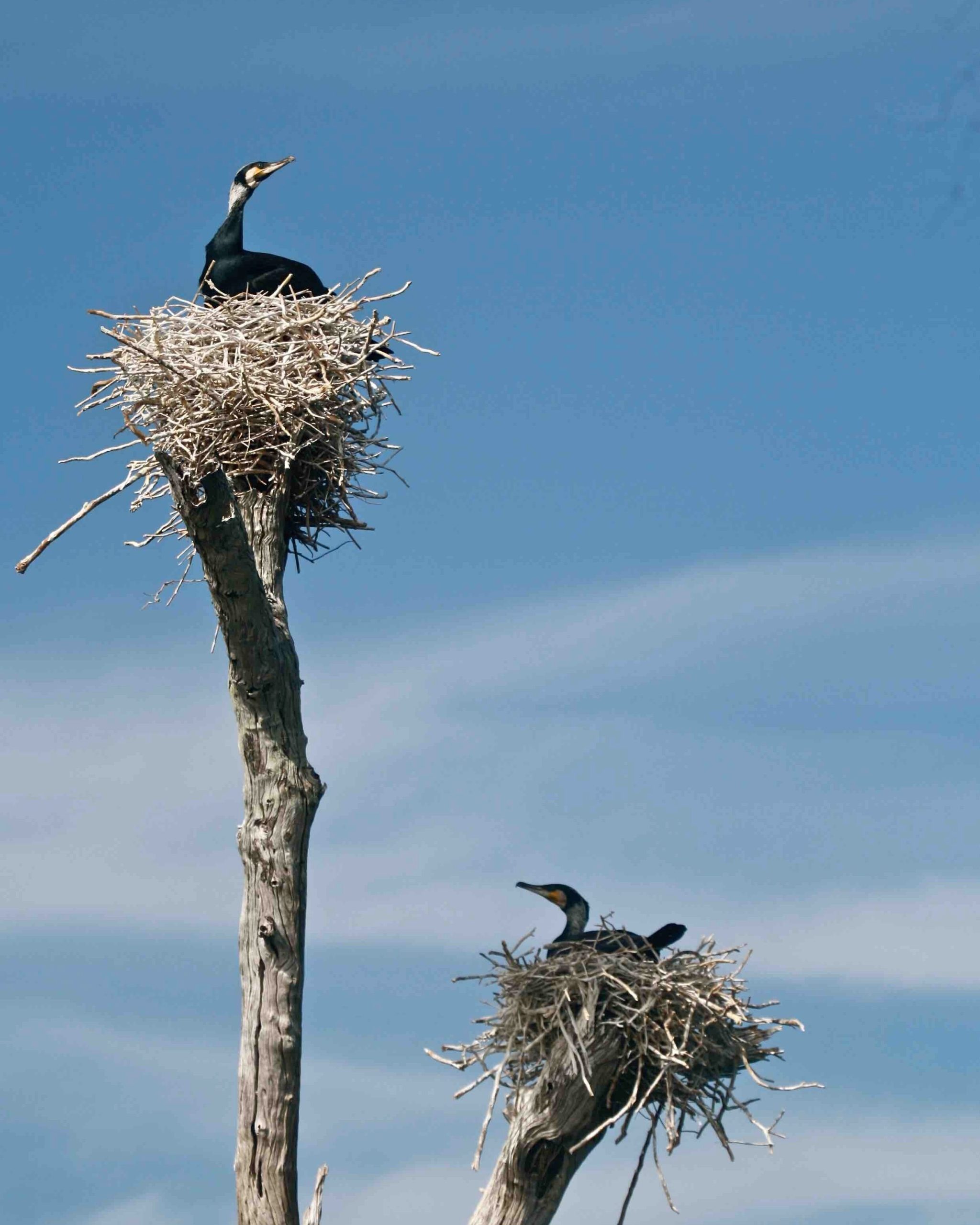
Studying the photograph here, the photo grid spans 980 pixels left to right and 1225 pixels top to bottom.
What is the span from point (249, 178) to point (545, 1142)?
18.8 ft

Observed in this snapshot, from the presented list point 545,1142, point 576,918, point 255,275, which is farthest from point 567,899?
point 255,275

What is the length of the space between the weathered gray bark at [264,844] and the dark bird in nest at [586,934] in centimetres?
115

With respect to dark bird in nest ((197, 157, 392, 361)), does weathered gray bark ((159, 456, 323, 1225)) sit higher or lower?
lower

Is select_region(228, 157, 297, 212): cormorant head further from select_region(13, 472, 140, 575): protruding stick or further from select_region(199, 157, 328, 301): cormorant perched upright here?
select_region(13, 472, 140, 575): protruding stick

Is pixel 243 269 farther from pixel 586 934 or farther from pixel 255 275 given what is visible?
pixel 586 934

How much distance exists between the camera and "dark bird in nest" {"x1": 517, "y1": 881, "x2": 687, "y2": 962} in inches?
247

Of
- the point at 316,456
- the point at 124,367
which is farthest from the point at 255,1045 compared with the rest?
the point at 124,367

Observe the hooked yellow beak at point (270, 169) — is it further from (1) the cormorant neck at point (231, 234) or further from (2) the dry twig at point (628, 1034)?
(2) the dry twig at point (628, 1034)

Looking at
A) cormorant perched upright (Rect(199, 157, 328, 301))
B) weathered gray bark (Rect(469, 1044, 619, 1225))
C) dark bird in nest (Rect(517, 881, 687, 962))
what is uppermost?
cormorant perched upright (Rect(199, 157, 328, 301))

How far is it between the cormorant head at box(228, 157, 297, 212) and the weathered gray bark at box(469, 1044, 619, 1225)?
5.39 meters

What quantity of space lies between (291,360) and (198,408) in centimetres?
49

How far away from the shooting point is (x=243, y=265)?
808cm

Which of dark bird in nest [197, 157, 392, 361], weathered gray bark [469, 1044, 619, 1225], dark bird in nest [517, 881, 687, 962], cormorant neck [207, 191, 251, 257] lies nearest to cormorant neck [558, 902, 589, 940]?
dark bird in nest [517, 881, 687, 962]

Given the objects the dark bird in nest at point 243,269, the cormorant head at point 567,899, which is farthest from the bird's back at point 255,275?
the cormorant head at point 567,899
